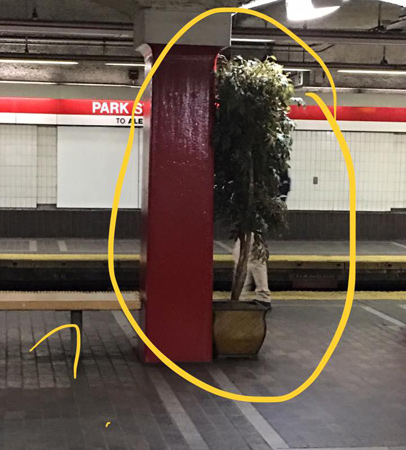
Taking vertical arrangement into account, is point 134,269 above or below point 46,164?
below

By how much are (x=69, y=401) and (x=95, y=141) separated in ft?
37.3

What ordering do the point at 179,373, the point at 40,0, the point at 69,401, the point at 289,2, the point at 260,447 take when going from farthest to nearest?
the point at 40,0 < the point at 289,2 < the point at 179,373 < the point at 69,401 < the point at 260,447

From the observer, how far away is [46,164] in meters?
18.1

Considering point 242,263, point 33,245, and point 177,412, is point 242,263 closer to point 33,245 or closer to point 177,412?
point 177,412

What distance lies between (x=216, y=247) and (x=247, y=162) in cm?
896

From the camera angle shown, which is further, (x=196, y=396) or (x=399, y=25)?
(x=399, y=25)

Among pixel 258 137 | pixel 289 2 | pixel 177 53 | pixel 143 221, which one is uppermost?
pixel 289 2

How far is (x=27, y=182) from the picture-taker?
17984 mm

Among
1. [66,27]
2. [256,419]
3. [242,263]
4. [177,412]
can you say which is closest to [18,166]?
[66,27]

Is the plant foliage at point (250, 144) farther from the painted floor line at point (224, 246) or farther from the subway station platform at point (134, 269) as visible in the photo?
the painted floor line at point (224, 246)

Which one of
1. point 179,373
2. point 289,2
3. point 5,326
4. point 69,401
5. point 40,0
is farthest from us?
point 40,0

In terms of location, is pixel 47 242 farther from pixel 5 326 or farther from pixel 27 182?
pixel 5 326

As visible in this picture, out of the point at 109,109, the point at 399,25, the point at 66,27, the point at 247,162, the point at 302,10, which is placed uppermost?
the point at 399,25

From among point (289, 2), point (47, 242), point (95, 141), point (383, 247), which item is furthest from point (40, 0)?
point (383, 247)
